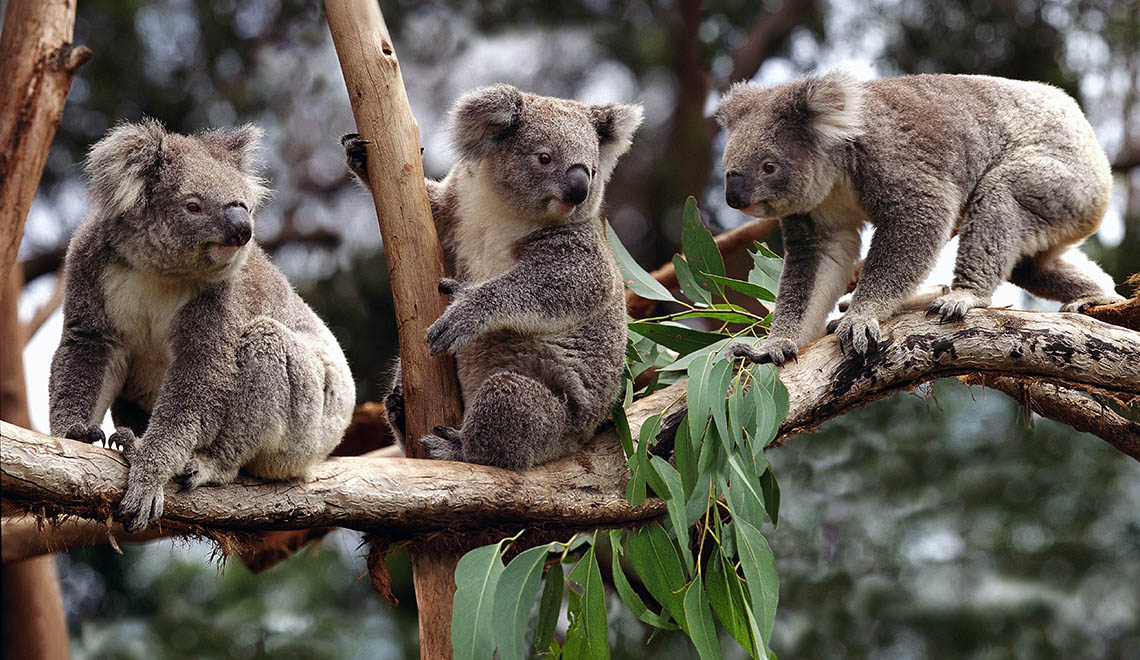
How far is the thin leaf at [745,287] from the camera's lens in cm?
294

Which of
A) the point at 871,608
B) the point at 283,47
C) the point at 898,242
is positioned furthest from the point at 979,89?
the point at 283,47

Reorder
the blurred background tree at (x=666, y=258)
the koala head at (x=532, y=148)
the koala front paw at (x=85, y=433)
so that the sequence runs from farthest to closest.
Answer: the blurred background tree at (x=666, y=258)
the koala head at (x=532, y=148)
the koala front paw at (x=85, y=433)

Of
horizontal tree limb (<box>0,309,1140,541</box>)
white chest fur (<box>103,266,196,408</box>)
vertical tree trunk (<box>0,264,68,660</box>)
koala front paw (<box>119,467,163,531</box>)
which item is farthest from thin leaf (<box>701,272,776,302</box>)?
vertical tree trunk (<box>0,264,68,660</box>)

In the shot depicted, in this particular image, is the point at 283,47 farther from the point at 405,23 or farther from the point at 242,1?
the point at 405,23

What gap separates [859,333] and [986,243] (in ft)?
1.77

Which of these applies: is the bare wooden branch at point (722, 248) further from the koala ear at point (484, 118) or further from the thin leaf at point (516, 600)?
the thin leaf at point (516, 600)

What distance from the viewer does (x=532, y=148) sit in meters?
2.71

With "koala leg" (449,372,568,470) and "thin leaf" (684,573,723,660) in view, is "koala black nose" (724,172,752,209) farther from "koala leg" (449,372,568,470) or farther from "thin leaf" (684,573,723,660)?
"thin leaf" (684,573,723,660)

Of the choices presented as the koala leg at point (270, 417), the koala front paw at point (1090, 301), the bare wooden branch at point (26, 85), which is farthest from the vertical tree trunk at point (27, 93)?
the koala front paw at point (1090, 301)

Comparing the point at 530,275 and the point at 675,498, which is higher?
the point at 530,275

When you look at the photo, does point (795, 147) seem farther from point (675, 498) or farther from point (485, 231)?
point (675, 498)

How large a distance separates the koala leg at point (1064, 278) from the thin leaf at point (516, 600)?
187cm

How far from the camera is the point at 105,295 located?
2180 mm

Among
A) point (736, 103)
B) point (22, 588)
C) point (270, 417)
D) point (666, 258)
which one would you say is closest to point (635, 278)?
point (736, 103)
